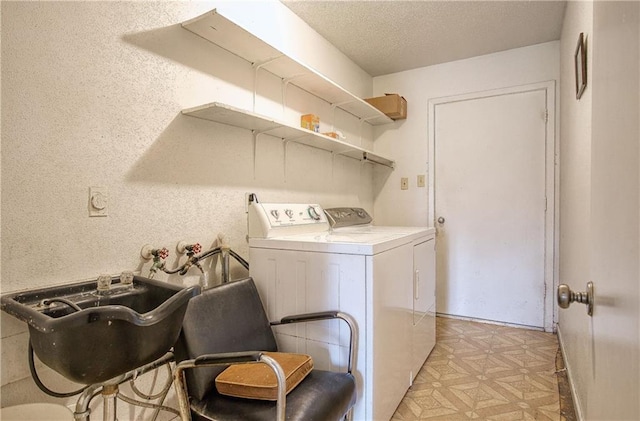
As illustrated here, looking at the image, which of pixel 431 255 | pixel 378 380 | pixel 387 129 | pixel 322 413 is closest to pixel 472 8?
pixel 387 129

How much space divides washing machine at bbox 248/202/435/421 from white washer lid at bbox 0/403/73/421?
2.88 ft

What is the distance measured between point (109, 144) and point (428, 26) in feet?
7.74

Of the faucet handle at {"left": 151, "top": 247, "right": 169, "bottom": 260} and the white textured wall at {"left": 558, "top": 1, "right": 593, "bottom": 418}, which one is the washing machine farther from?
the white textured wall at {"left": 558, "top": 1, "right": 593, "bottom": 418}

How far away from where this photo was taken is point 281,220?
1941 millimetres

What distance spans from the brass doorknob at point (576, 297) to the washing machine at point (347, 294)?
713mm

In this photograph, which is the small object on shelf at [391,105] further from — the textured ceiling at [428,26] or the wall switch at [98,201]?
the wall switch at [98,201]

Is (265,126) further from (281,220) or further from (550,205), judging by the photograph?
(550,205)

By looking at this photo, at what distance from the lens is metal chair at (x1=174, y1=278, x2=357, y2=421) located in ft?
3.76

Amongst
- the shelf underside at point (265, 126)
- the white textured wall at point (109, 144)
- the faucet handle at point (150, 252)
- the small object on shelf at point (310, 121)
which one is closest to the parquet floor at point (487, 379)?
the white textured wall at point (109, 144)

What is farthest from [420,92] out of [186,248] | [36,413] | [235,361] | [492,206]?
[36,413]

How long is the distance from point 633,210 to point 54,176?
1567mm

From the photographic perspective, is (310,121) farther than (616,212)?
Yes

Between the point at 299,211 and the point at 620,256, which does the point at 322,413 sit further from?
the point at 299,211

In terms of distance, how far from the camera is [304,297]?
64.7 inches
